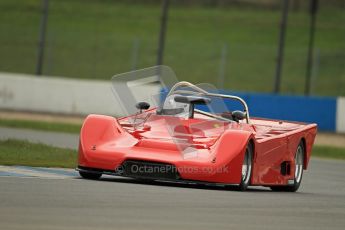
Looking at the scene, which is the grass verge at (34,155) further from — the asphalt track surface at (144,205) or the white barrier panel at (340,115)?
the white barrier panel at (340,115)

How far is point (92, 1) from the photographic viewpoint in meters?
52.7

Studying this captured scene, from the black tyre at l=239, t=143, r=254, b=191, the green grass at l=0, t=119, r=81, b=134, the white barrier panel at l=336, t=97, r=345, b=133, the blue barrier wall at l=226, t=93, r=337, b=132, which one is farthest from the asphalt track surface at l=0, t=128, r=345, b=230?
the white barrier panel at l=336, t=97, r=345, b=133

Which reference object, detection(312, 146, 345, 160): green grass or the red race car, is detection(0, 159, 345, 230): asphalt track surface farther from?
detection(312, 146, 345, 160): green grass

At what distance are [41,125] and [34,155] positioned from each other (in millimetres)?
10214

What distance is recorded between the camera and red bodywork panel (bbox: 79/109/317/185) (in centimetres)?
1258

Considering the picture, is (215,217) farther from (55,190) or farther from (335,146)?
(335,146)

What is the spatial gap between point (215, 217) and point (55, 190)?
197 centimetres

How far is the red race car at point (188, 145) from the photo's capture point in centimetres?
1258

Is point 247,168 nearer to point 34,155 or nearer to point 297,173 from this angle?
point 297,173

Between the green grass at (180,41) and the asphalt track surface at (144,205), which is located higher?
the green grass at (180,41)

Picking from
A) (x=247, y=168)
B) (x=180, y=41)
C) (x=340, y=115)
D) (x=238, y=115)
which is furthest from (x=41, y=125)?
(x=180, y=41)

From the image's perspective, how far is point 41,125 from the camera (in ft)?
87.0

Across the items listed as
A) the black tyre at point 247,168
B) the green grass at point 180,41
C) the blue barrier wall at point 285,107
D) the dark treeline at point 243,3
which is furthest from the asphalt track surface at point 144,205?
the dark treeline at point 243,3

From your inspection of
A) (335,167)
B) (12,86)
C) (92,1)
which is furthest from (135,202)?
(92,1)
